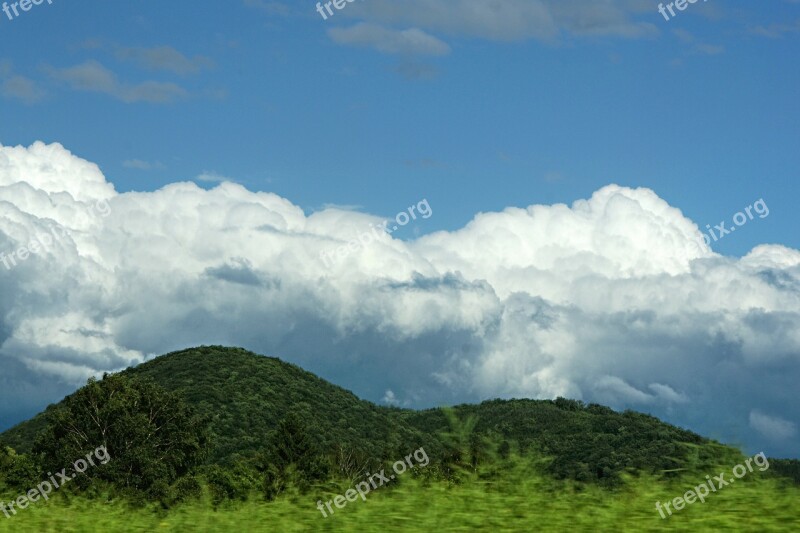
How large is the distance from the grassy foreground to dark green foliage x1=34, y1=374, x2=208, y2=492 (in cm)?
4542

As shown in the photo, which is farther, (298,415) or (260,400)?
(260,400)

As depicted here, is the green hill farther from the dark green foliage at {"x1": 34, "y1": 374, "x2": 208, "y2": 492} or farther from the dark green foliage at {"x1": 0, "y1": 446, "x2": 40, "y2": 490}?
the dark green foliage at {"x1": 0, "y1": 446, "x2": 40, "y2": 490}

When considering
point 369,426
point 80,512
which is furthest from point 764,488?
point 369,426

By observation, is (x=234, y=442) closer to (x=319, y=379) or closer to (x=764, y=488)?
(x=319, y=379)

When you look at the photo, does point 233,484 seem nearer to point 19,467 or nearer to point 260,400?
point 19,467

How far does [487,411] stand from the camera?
179 meters

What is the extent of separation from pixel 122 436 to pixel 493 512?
5328 cm

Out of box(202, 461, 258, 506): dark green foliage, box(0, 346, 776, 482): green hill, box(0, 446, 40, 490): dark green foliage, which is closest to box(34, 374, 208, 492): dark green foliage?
box(0, 446, 40, 490): dark green foliage

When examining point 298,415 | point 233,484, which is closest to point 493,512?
point 233,484

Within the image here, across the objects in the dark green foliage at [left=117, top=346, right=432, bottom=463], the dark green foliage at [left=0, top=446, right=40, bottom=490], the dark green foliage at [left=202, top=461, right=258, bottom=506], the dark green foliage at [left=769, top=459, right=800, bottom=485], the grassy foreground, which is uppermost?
the dark green foliage at [left=117, top=346, right=432, bottom=463]

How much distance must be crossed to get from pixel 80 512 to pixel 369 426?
12289 centimetres

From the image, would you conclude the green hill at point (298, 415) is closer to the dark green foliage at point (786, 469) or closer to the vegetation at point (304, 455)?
the vegetation at point (304, 455)

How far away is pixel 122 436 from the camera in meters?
60.2

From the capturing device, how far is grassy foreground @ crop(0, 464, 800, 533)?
10.6 meters
